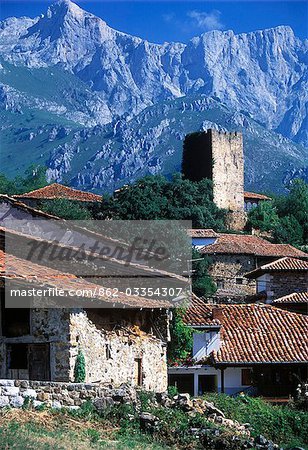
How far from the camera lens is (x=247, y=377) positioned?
29156 millimetres

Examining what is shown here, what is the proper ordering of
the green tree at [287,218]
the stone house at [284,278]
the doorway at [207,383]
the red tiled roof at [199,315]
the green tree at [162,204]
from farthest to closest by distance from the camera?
the green tree at [287,218] < the green tree at [162,204] < the stone house at [284,278] < the red tiled roof at [199,315] < the doorway at [207,383]

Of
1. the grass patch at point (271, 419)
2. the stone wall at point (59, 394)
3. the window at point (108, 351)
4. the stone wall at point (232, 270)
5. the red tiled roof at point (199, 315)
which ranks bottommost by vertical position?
the grass patch at point (271, 419)

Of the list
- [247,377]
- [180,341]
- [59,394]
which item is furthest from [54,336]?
[247,377]

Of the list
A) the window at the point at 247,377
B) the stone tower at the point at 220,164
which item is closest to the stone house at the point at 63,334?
the window at the point at 247,377

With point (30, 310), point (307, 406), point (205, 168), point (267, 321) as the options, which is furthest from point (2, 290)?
point (205, 168)

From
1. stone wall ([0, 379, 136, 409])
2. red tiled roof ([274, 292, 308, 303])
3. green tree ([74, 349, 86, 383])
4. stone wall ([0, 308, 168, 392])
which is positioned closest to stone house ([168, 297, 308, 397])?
stone wall ([0, 308, 168, 392])

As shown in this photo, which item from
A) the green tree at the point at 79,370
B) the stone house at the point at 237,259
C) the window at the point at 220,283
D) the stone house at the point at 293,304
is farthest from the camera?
the stone house at the point at 237,259

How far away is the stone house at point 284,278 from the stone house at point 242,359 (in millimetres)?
15428

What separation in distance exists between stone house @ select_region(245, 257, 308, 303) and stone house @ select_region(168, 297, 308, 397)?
15428 millimetres

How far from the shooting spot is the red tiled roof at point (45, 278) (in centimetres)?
1717

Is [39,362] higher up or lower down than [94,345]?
lower down

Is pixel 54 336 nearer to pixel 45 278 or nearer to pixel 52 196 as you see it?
pixel 45 278

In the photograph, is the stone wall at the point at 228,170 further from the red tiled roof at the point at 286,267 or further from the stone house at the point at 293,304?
the stone house at the point at 293,304

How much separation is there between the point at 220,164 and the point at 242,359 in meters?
61.2
